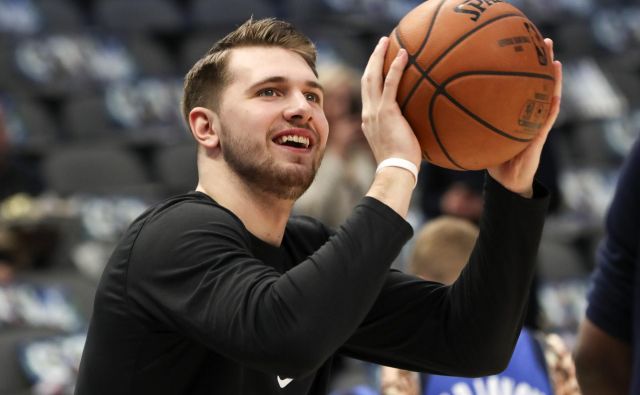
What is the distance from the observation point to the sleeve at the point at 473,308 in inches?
95.3

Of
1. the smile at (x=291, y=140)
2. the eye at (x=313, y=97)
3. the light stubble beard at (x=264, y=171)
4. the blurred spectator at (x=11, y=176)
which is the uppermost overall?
the eye at (x=313, y=97)

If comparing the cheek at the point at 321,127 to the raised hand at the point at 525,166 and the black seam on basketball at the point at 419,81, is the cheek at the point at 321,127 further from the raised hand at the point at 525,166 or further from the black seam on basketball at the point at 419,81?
the raised hand at the point at 525,166

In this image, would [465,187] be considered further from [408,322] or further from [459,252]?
[408,322]

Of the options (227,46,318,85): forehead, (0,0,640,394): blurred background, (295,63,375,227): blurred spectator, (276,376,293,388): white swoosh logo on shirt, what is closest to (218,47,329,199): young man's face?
(227,46,318,85): forehead

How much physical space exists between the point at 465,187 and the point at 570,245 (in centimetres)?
306

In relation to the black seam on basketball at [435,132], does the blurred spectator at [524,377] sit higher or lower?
lower

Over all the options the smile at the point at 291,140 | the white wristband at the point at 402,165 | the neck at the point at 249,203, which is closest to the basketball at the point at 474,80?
the white wristband at the point at 402,165

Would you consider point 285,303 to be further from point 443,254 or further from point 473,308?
point 443,254

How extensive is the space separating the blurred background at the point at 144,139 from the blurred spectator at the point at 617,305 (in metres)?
1.80

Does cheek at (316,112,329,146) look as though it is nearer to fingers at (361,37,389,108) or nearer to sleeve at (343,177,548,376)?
fingers at (361,37,389,108)

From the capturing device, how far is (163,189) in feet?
26.4

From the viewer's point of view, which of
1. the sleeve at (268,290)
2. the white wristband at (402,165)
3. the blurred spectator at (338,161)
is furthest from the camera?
the blurred spectator at (338,161)

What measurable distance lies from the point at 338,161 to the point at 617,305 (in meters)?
2.91

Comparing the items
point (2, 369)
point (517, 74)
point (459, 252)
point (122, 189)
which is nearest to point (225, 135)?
point (517, 74)
